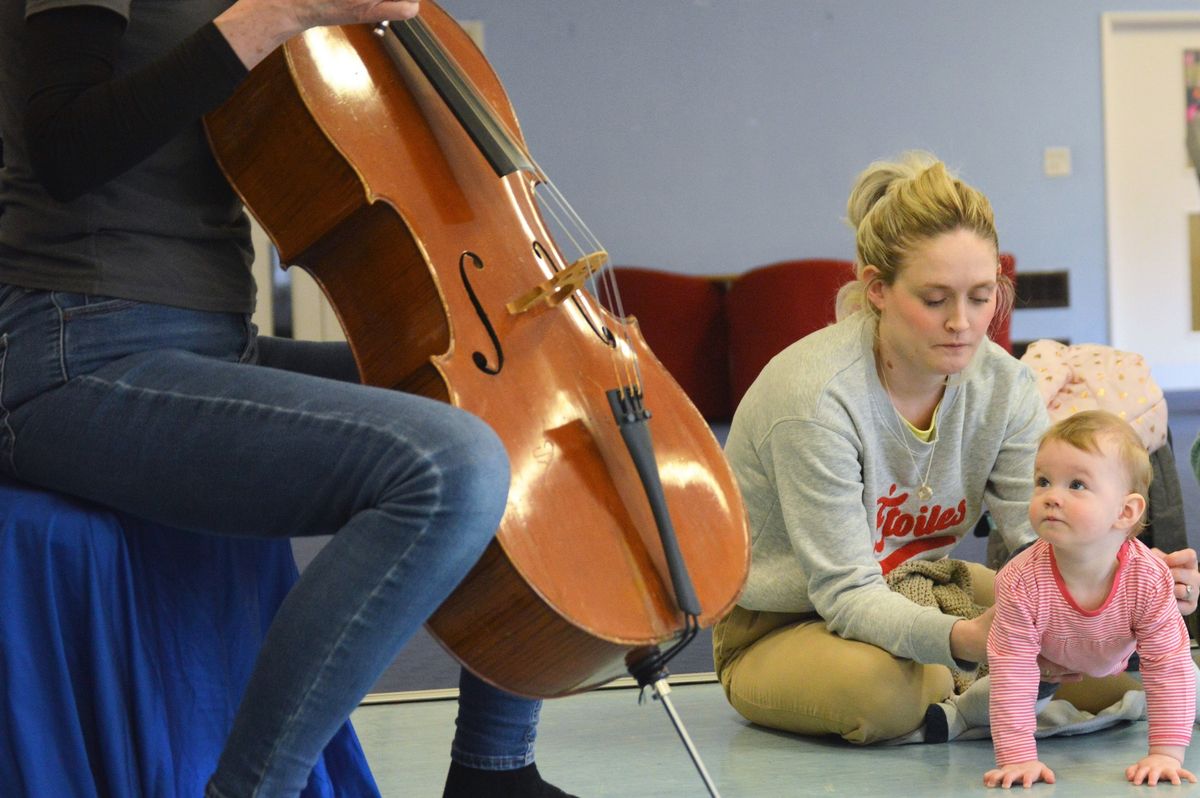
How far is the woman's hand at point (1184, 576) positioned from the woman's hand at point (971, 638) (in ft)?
0.67

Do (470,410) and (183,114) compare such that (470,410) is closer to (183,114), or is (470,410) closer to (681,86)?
(183,114)

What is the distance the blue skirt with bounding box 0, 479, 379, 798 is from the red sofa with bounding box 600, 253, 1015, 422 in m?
4.43

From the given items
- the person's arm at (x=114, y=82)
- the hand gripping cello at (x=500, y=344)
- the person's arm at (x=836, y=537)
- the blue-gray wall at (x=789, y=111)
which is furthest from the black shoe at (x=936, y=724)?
the blue-gray wall at (x=789, y=111)

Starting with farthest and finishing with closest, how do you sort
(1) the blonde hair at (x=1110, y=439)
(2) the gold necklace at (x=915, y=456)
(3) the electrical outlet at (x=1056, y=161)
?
(3) the electrical outlet at (x=1056, y=161), (2) the gold necklace at (x=915, y=456), (1) the blonde hair at (x=1110, y=439)

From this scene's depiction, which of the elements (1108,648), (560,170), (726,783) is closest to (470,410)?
(726,783)

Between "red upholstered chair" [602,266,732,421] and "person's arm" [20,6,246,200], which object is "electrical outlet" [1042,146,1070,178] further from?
"person's arm" [20,6,246,200]

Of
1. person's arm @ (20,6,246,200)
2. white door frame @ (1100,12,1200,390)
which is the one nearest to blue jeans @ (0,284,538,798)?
person's arm @ (20,6,246,200)

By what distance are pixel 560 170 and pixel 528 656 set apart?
17.1ft

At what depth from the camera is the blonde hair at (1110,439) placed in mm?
1554

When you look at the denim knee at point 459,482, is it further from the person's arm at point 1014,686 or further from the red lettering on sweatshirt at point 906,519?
the red lettering on sweatshirt at point 906,519

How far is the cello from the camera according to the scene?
1113 mm

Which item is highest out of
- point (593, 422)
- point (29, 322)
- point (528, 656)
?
point (29, 322)

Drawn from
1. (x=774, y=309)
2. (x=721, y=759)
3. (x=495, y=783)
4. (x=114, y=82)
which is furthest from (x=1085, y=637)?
(x=774, y=309)

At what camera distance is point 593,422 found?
1.22 metres
